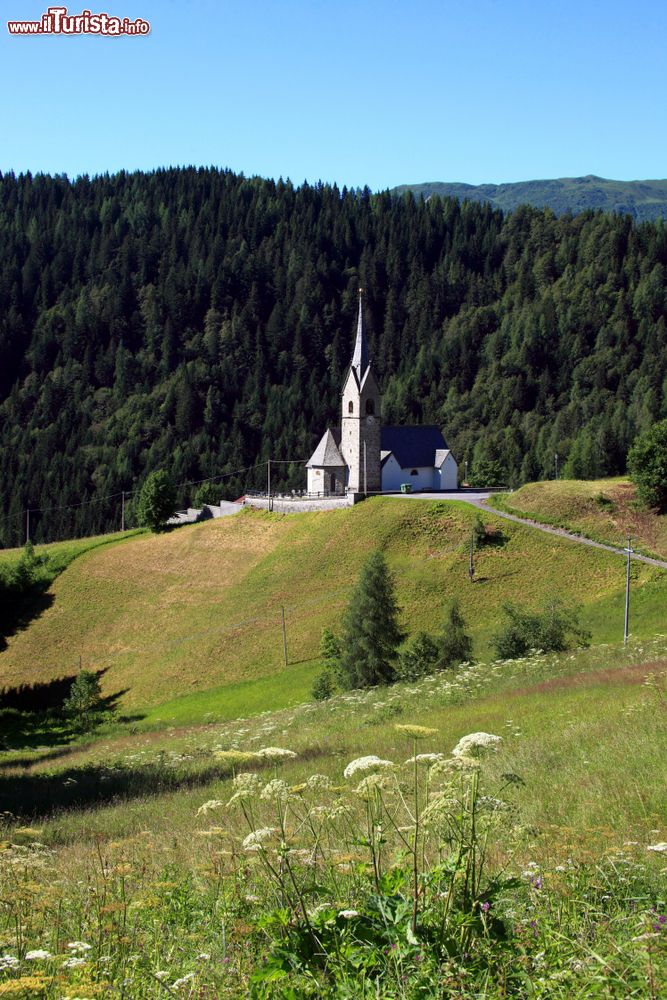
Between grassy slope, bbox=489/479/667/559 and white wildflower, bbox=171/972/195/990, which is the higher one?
white wildflower, bbox=171/972/195/990

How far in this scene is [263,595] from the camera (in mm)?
68125

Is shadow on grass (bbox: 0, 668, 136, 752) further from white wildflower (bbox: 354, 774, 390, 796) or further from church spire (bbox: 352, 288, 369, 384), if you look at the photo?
white wildflower (bbox: 354, 774, 390, 796)

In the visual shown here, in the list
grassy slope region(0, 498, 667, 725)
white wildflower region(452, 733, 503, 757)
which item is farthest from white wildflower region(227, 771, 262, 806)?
grassy slope region(0, 498, 667, 725)

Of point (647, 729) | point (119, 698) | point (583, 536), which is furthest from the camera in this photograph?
point (583, 536)

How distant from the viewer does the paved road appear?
2315 inches

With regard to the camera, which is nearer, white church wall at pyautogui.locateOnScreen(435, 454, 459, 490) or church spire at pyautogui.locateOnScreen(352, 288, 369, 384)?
church spire at pyautogui.locateOnScreen(352, 288, 369, 384)

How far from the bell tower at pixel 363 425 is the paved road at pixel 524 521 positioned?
393 centimetres

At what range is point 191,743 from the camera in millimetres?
31391

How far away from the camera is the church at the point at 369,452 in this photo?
85.8m

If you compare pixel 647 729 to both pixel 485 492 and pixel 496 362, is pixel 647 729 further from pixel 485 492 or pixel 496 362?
pixel 496 362

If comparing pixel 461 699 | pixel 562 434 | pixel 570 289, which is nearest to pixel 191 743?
pixel 461 699

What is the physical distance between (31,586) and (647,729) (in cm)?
7710

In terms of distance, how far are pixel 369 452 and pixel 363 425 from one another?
2.57 meters

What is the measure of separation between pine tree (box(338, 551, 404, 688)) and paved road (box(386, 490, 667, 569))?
19519 millimetres
